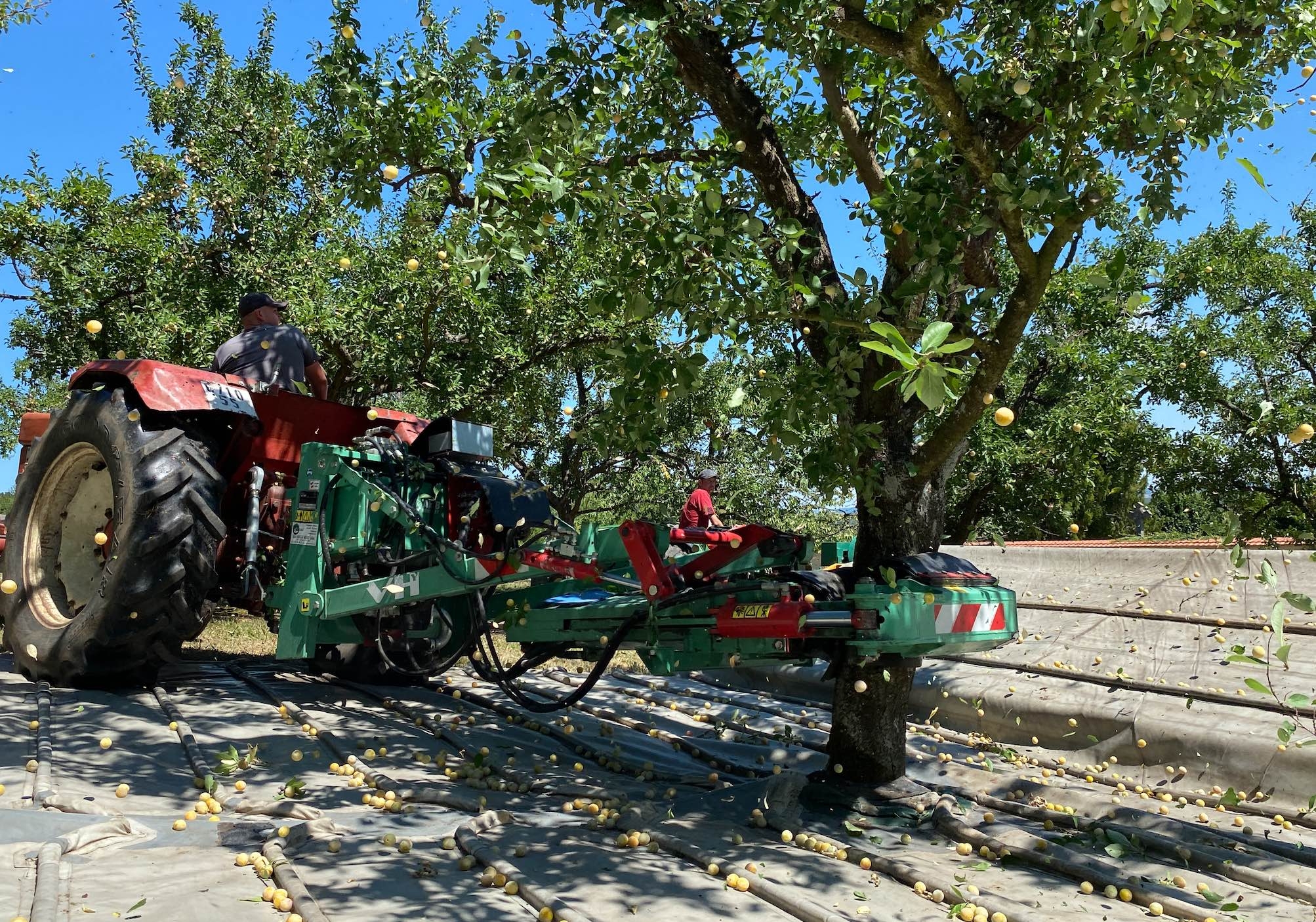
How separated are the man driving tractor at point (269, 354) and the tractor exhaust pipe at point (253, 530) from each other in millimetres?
612

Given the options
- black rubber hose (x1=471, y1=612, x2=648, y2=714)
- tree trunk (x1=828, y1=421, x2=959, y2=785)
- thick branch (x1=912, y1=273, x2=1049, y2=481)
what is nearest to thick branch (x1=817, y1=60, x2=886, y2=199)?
thick branch (x1=912, y1=273, x2=1049, y2=481)

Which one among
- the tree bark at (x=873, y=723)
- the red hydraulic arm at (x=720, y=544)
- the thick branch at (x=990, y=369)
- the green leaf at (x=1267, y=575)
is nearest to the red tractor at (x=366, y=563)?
the red hydraulic arm at (x=720, y=544)

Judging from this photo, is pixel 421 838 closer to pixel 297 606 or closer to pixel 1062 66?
pixel 297 606

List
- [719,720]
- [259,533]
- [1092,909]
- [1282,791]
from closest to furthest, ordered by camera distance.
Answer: [1092,909] → [1282,791] → [259,533] → [719,720]

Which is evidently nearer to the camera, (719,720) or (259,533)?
(259,533)

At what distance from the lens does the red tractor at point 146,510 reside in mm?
5320

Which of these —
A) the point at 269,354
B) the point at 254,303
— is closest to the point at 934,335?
the point at 269,354

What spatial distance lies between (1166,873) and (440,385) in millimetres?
8011

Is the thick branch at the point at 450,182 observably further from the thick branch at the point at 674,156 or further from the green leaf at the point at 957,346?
the green leaf at the point at 957,346

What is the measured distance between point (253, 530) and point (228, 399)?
2.52ft

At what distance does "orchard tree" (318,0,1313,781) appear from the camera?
12.4ft

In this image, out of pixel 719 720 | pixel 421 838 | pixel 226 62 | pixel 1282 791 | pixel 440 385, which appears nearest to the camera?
pixel 421 838

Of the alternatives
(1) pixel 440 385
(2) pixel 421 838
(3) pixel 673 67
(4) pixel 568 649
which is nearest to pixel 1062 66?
(3) pixel 673 67

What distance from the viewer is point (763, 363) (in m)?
12.0
